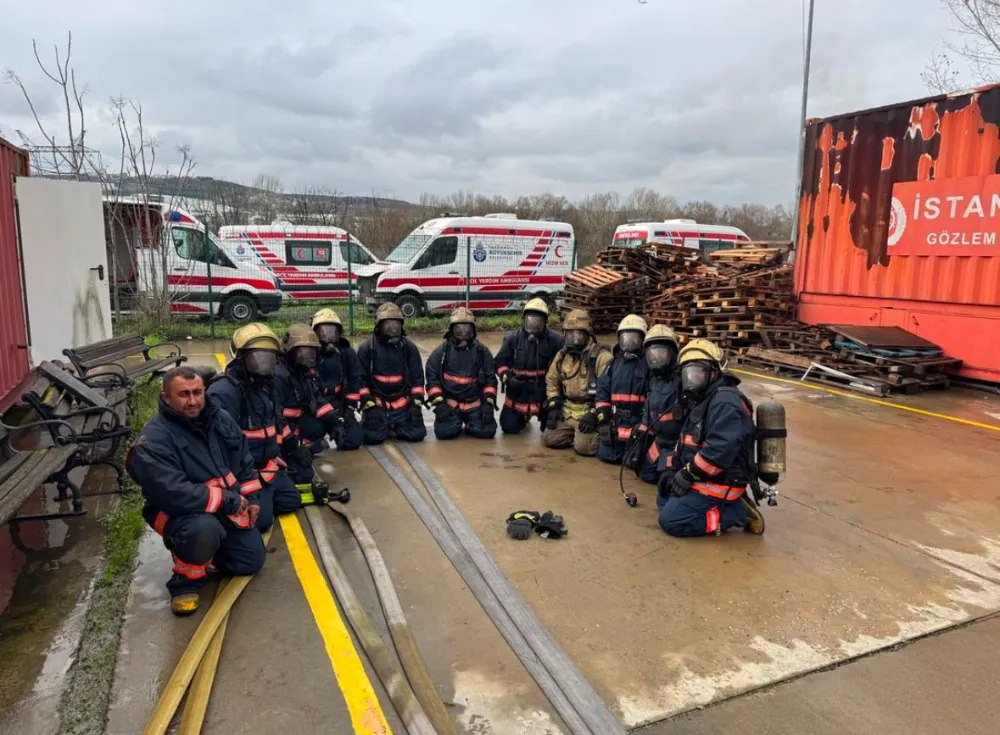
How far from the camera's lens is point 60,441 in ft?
14.9

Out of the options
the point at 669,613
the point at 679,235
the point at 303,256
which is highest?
the point at 679,235

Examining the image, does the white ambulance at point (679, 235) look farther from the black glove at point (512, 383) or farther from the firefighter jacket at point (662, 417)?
the firefighter jacket at point (662, 417)

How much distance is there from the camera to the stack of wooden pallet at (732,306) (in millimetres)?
11750

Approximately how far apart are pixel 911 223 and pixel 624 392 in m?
7.05

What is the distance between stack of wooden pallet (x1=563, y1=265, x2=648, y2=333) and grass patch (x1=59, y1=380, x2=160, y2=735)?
36.6 feet

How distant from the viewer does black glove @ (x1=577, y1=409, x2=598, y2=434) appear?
19.4 feet

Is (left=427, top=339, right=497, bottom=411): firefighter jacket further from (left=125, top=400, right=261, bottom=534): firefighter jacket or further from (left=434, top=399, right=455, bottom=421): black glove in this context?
(left=125, top=400, right=261, bottom=534): firefighter jacket

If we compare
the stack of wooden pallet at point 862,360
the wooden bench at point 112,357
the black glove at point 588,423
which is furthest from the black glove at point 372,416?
the stack of wooden pallet at point 862,360

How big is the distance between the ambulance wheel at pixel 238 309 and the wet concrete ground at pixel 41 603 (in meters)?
10.0

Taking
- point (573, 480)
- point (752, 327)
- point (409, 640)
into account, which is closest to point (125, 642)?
point (409, 640)

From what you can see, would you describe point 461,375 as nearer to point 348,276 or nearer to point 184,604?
point 184,604

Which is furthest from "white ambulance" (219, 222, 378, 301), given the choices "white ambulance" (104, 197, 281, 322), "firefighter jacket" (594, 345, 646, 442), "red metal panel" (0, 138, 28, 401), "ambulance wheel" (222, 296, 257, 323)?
"firefighter jacket" (594, 345, 646, 442)

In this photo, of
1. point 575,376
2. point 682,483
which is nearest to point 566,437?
point 575,376

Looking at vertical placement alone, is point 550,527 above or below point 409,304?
below
